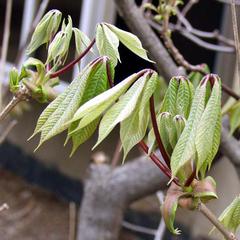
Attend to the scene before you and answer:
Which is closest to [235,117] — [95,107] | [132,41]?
[132,41]

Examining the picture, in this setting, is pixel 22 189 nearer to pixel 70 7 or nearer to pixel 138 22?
pixel 70 7

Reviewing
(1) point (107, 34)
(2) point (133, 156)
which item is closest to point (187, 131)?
(1) point (107, 34)

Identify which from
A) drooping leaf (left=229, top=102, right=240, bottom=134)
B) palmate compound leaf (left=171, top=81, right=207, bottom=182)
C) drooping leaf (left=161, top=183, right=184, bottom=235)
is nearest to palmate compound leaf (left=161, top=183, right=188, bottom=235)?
drooping leaf (left=161, top=183, right=184, bottom=235)

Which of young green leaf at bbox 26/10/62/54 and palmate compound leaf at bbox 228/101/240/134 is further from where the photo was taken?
palmate compound leaf at bbox 228/101/240/134

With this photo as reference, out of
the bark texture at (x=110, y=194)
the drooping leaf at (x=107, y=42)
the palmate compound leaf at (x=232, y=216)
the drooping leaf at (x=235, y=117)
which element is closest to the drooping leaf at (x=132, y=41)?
the drooping leaf at (x=107, y=42)

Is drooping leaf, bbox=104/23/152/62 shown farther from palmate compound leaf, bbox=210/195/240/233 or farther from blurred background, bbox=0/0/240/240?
blurred background, bbox=0/0/240/240

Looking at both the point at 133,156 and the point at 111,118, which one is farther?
the point at 133,156
